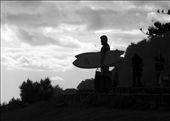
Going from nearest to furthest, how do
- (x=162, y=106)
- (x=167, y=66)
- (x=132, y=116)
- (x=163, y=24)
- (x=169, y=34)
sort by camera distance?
(x=132, y=116), (x=162, y=106), (x=167, y=66), (x=169, y=34), (x=163, y=24)

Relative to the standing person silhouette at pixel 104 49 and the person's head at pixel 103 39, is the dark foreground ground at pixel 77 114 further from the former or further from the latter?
the person's head at pixel 103 39

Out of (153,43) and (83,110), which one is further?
(153,43)

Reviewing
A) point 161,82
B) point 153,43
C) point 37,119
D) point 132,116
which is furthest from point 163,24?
point 132,116

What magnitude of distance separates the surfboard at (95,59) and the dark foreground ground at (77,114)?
260 centimetres

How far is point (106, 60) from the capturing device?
963 inches

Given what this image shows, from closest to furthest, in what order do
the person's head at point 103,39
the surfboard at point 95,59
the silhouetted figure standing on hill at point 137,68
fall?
1. the person's head at point 103,39
2. the surfboard at point 95,59
3. the silhouetted figure standing on hill at point 137,68

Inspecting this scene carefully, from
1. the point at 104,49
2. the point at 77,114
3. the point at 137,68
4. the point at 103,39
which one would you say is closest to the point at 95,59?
the point at 137,68

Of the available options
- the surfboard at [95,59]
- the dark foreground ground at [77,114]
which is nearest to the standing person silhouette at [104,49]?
the surfboard at [95,59]

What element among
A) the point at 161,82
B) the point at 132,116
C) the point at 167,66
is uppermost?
the point at 167,66

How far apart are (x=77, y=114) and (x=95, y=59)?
611 cm

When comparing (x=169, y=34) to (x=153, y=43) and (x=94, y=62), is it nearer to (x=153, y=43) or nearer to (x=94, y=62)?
(x=153, y=43)

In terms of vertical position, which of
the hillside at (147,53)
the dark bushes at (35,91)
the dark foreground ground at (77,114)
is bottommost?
the dark foreground ground at (77,114)

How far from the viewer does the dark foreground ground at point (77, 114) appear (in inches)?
697

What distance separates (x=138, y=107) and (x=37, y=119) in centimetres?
435
